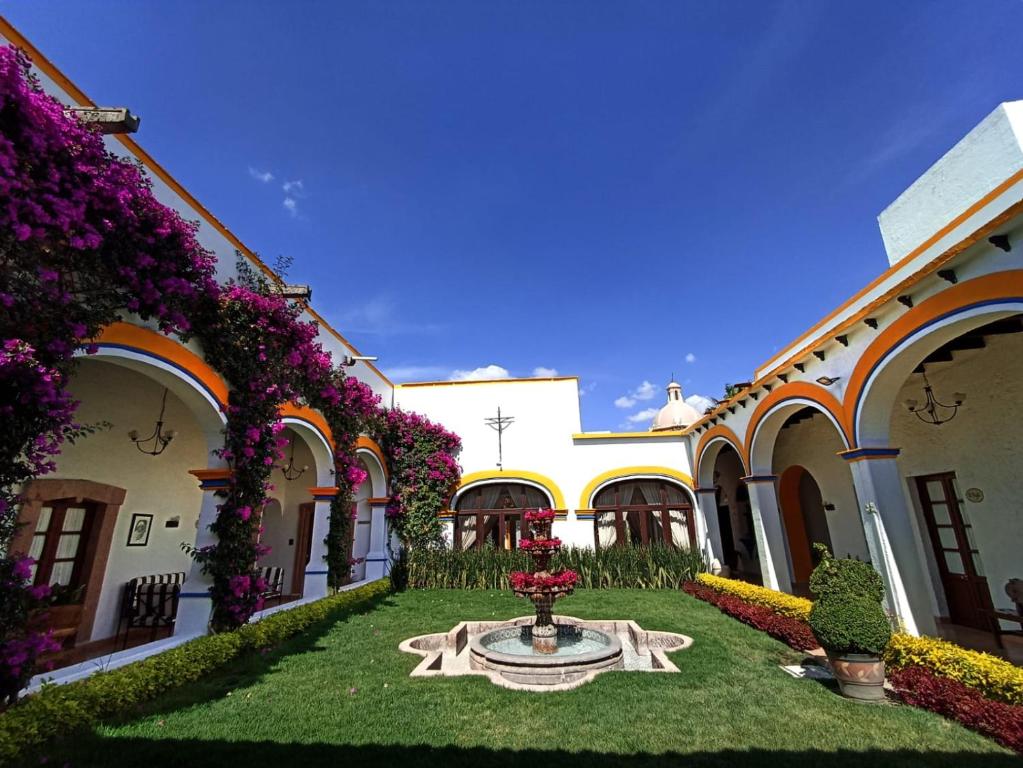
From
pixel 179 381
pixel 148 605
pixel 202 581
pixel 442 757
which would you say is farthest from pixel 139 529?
pixel 442 757

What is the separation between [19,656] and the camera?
3.61 m

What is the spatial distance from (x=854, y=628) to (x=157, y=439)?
9.37 metres

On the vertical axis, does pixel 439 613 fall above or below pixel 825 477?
below

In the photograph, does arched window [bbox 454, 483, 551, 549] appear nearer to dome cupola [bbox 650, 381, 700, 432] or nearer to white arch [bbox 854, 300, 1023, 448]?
white arch [bbox 854, 300, 1023, 448]

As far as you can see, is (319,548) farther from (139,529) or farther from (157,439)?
(157,439)

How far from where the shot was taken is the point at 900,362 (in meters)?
5.55

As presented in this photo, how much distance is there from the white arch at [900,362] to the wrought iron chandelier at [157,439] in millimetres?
9725

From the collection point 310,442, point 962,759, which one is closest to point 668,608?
point 962,759

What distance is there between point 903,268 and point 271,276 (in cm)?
939

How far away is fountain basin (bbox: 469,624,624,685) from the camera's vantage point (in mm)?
5160

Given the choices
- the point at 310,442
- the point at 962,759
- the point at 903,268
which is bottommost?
the point at 962,759

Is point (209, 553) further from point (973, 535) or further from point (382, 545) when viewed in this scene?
point (973, 535)

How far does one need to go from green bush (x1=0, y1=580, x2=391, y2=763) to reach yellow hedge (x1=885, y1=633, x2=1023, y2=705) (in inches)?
283

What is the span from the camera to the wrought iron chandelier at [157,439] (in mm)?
7415
